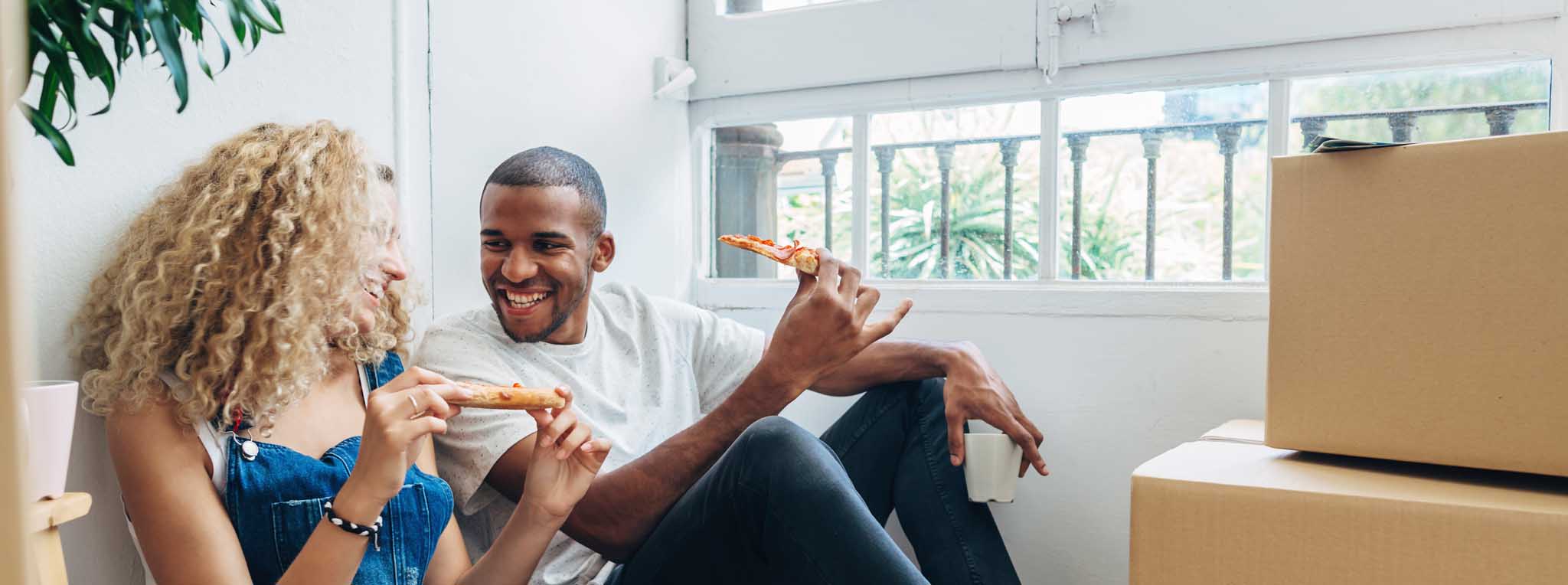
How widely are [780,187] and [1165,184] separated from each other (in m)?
0.73

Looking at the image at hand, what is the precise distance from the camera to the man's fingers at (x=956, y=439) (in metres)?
1.36

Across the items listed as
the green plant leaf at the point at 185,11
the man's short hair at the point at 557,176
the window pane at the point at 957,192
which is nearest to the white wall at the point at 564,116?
the man's short hair at the point at 557,176

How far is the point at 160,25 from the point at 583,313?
0.73 meters

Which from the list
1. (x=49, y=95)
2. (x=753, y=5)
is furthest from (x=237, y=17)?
(x=753, y=5)

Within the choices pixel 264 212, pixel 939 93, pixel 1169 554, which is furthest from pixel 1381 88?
pixel 264 212

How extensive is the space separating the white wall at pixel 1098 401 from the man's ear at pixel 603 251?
60cm

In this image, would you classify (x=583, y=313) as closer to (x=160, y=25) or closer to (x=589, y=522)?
(x=589, y=522)

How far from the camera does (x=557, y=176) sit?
136 centimetres

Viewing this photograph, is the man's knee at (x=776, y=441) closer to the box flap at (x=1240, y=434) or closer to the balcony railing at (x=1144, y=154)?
the box flap at (x=1240, y=434)

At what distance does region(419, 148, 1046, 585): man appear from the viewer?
1.13 m

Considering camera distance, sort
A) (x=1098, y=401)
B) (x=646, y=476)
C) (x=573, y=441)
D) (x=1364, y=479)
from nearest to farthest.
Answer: (x=1364, y=479) → (x=573, y=441) → (x=646, y=476) → (x=1098, y=401)

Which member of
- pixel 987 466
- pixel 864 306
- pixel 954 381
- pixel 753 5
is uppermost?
pixel 753 5

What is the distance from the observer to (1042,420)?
1.69m

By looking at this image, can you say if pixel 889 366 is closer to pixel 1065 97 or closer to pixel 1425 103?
Answer: pixel 1065 97
